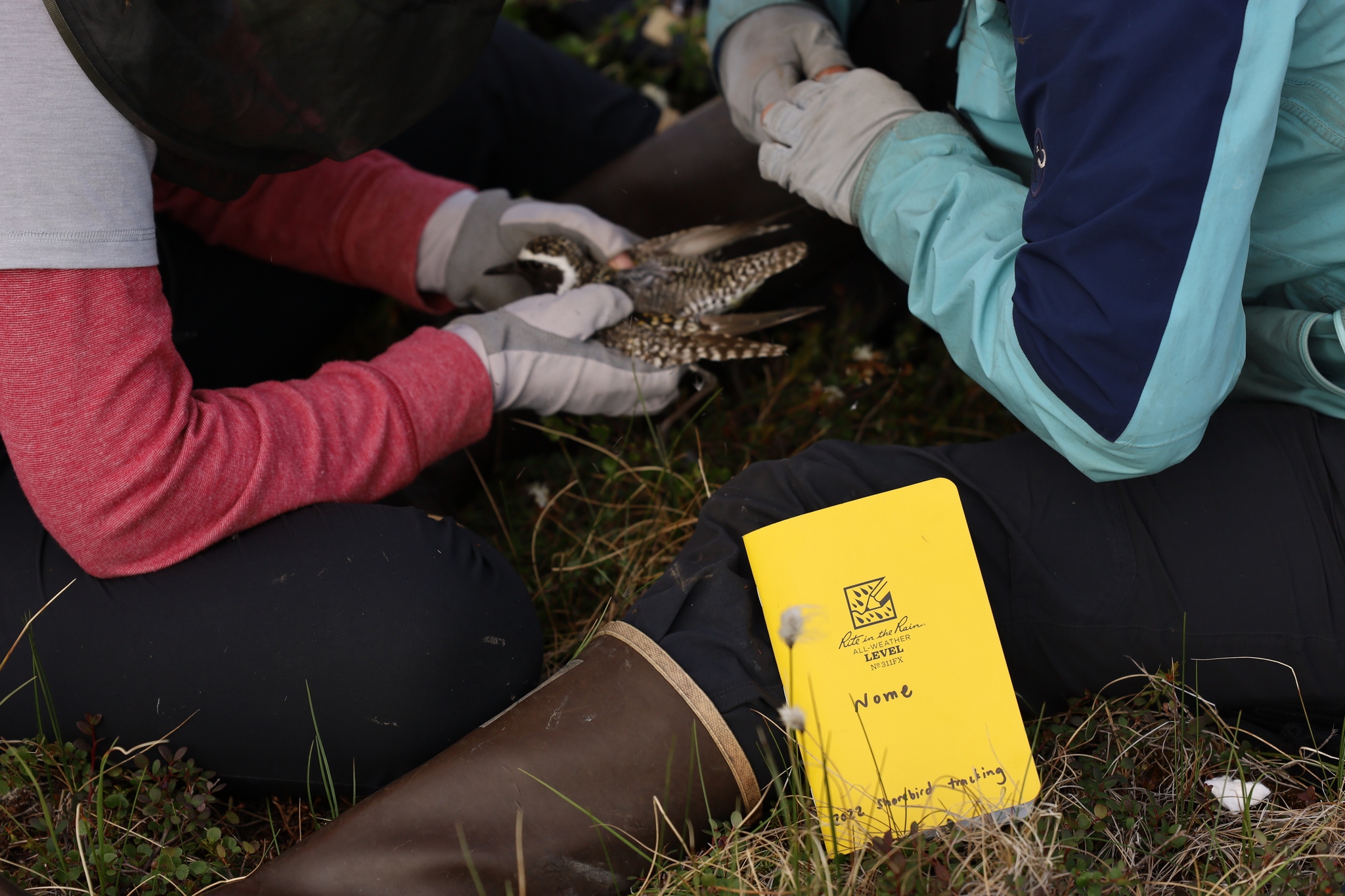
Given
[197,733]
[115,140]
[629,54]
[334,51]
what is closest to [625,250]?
[334,51]

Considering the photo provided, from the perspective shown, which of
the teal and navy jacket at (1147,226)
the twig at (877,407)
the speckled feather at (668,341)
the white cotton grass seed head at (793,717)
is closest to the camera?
the teal and navy jacket at (1147,226)

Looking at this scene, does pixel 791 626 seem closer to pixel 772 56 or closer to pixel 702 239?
pixel 702 239

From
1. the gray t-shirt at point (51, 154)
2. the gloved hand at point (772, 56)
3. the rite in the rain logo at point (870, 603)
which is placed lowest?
the rite in the rain logo at point (870, 603)

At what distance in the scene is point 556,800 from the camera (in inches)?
47.6

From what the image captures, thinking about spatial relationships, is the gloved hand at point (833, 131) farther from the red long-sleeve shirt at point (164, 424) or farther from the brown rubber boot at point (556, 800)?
the brown rubber boot at point (556, 800)

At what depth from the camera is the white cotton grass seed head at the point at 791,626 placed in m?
1.21

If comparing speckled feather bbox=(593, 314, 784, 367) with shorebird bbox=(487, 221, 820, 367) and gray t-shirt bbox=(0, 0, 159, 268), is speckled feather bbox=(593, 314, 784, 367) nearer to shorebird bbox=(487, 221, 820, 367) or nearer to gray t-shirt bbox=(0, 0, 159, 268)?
shorebird bbox=(487, 221, 820, 367)

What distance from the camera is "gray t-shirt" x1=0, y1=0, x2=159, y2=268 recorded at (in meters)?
1.11

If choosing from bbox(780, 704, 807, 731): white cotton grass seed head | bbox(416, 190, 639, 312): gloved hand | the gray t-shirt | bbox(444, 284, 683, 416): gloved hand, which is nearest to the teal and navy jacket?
bbox(780, 704, 807, 731): white cotton grass seed head

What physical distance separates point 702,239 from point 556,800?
1302 millimetres

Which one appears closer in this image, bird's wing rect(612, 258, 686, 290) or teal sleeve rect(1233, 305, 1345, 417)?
teal sleeve rect(1233, 305, 1345, 417)

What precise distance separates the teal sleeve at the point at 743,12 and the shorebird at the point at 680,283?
461 millimetres

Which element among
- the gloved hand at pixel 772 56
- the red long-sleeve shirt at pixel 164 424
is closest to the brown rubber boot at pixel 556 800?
the red long-sleeve shirt at pixel 164 424

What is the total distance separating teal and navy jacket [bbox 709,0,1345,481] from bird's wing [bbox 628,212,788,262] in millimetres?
621
